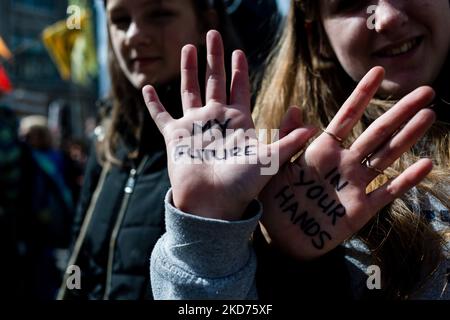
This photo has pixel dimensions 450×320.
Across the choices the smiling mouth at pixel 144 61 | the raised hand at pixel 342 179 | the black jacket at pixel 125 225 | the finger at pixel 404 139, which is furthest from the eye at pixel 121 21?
the finger at pixel 404 139

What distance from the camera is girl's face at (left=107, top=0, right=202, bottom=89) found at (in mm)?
1798

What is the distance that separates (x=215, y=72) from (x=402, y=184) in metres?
0.42

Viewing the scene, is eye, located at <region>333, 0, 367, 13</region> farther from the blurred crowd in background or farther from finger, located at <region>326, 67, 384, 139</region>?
the blurred crowd in background

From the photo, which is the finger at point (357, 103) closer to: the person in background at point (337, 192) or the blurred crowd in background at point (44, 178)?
the person in background at point (337, 192)

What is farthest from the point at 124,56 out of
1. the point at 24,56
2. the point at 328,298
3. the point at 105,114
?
the point at 24,56

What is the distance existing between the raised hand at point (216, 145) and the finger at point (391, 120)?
110mm

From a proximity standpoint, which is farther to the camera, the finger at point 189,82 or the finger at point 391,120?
the finger at point 189,82

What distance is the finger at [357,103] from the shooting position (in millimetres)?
1043

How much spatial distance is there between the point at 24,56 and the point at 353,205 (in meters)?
22.6

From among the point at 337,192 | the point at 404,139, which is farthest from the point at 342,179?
the point at 404,139

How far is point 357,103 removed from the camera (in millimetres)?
1052

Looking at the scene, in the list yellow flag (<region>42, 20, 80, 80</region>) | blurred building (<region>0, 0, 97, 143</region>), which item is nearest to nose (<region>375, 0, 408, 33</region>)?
yellow flag (<region>42, 20, 80, 80</region>)

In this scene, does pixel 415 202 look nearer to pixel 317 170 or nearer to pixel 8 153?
pixel 317 170

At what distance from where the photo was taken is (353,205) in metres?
1.03
